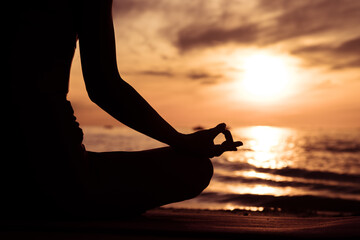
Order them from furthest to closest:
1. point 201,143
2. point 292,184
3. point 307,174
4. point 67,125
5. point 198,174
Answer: point 307,174
point 292,184
point 198,174
point 201,143
point 67,125

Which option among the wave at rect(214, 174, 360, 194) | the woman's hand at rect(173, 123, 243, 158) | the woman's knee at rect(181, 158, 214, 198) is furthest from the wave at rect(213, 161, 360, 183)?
the woman's hand at rect(173, 123, 243, 158)

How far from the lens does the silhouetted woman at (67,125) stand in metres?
1.62

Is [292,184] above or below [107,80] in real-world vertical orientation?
below

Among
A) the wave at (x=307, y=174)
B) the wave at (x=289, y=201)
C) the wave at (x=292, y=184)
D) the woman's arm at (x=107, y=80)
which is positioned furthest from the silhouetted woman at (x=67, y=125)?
the wave at (x=307, y=174)

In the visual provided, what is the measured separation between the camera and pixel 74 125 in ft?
5.61

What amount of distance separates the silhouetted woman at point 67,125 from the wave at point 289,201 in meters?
7.14

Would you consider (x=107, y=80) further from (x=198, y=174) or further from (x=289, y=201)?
(x=289, y=201)

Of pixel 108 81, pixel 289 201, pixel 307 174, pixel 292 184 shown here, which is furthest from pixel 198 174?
pixel 307 174

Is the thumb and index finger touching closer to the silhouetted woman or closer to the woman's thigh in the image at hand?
the silhouetted woman

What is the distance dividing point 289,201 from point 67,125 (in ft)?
28.8

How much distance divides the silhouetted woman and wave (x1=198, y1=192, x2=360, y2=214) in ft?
23.4

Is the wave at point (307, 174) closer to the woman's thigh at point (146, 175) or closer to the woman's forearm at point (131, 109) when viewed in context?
the woman's thigh at point (146, 175)

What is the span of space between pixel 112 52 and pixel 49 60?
0.27 m

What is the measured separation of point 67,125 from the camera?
1.68 meters
